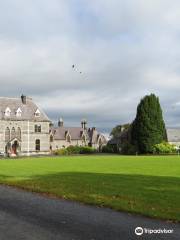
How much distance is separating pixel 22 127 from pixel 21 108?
510 cm

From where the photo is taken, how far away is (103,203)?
53.8 feet

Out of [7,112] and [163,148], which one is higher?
[7,112]

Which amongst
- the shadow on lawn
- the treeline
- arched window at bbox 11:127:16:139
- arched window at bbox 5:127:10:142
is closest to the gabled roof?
arched window at bbox 11:127:16:139

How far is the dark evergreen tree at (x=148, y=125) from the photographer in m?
105

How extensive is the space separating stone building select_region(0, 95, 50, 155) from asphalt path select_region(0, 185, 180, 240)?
100476 millimetres

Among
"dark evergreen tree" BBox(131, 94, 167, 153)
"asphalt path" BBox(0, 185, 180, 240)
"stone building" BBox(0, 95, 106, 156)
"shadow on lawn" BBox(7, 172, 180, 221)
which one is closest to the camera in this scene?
"asphalt path" BBox(0, 185, 180, 240)

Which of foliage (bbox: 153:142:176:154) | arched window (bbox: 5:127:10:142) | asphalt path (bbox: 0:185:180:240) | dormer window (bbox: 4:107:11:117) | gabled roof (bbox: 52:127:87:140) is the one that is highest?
dormer window (bbox: 4:107:11:117)

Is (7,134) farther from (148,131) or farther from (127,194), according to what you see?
(127,194)

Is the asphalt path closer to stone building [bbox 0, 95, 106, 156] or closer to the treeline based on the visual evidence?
the treeline

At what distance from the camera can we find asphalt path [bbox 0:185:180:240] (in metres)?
11.0

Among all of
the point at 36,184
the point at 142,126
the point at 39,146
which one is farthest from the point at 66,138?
the point at 36,184

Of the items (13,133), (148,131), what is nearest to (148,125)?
(148,131)

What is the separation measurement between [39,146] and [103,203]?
105m

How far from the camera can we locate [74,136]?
150000 millimetres
